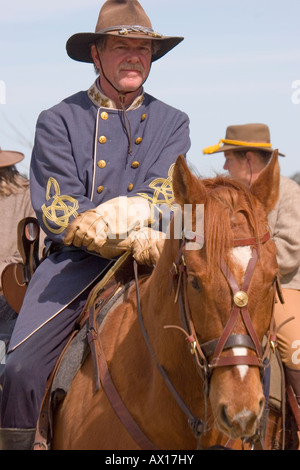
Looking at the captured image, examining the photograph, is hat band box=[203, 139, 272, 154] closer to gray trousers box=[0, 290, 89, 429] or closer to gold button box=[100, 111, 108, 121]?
gold button box=[100, 111, 108, 121]

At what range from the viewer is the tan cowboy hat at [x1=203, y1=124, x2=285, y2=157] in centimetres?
752

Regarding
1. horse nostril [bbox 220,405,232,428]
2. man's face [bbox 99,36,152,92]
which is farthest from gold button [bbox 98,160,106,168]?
horse nostril [bbox 220,405,232,428]

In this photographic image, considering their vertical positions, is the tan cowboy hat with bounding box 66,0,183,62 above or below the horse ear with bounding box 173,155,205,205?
above

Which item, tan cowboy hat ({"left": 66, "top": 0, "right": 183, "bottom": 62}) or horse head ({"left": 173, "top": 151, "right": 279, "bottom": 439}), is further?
tan cowboy hat ({"left": 66, "top": 0, "right": 183, "bottom": 62})

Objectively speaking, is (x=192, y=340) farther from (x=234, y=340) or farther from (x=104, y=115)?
(x=104, y=115)

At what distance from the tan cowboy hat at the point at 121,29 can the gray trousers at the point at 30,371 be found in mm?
2009

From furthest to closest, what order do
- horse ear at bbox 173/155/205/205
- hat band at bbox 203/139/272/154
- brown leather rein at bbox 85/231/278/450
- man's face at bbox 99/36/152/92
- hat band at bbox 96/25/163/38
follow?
hat band at bbox 203/139/272/154 → man's face at bbox 99/36/152/92 → hat band at bbox 96/25/163/38 → horse ear at bbox 173/155/205/205 → brown leather rein at bbox 85/231/278/450

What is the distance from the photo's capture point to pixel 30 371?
16.7 ft

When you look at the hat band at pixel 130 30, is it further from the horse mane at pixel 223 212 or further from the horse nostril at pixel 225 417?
the horse nostril at pixel 225 417

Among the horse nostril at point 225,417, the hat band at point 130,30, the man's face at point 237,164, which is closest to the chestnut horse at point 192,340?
the horse nostril at point 225,417

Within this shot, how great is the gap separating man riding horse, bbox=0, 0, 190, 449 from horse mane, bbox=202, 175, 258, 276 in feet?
2.95

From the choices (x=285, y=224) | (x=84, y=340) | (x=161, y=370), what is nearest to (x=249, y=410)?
(x=161, y=370)

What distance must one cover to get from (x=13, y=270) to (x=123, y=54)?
1.85m

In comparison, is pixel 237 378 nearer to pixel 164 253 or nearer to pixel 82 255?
pixel 164 253
